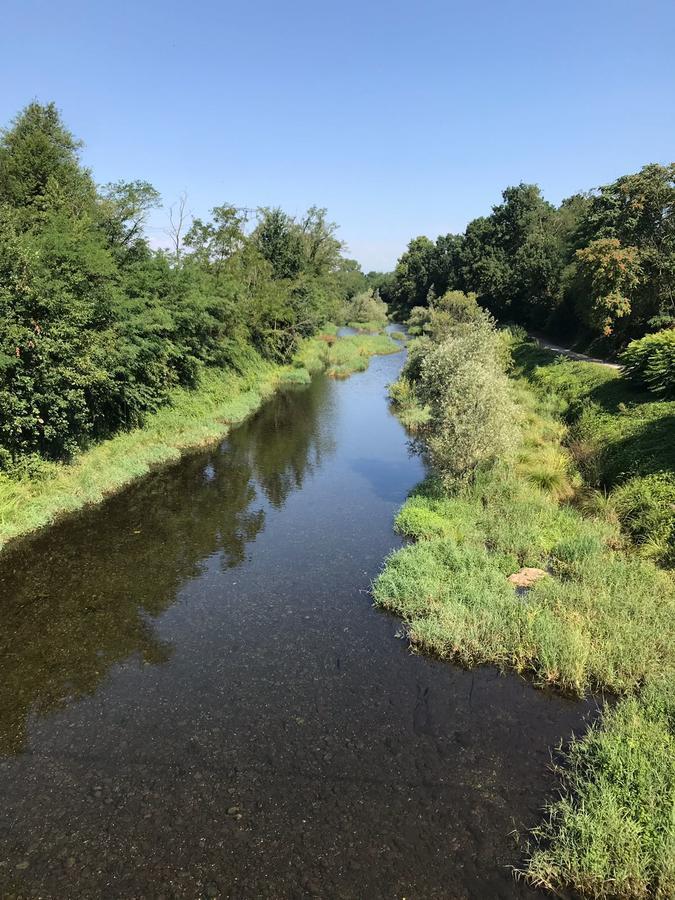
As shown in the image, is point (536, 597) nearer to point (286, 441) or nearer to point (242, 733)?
point (242, 733)

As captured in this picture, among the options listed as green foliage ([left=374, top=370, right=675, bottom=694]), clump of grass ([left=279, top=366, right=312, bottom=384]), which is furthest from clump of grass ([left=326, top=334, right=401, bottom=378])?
green foliage ([left=374, top=370, right=675, bottom=694])

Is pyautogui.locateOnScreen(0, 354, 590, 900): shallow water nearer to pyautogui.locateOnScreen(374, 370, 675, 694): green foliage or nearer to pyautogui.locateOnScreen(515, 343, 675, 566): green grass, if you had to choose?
pyautogui.locateOnScreen(374, 370, 675, 694): green foliage

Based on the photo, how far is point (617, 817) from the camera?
7711 millimetres

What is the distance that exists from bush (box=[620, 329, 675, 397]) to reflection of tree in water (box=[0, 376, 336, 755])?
1711 centimetres

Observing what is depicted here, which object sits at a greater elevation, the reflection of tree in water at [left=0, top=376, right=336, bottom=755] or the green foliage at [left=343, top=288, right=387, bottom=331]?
the green foliage at [left=343, top=288, right=387, bottom=331]

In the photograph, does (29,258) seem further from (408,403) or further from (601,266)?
(601,266)

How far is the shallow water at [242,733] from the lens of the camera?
7.91 m

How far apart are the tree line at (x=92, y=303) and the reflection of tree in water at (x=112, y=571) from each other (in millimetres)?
4190

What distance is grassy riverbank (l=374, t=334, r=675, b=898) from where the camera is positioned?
25.2 ft

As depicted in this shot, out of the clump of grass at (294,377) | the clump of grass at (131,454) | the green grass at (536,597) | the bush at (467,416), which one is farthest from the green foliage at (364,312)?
the green grass at (536,597)

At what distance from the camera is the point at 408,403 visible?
131 ft

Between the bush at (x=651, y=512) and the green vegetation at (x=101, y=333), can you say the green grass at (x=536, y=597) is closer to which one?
the bush at (x=651, y=512)

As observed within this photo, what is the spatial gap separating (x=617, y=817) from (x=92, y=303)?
23.4 meters

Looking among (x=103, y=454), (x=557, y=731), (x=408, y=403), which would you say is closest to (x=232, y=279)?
(x=408, y=403)
